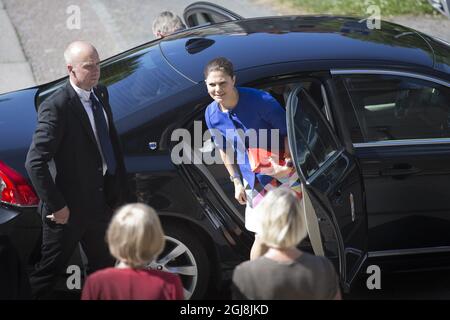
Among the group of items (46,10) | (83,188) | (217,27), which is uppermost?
(46,10)

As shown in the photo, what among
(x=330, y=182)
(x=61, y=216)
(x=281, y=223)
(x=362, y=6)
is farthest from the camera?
(x=362, y=6)

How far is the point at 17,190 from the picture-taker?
481 centimetres

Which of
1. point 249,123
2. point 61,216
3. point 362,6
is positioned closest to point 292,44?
point 249,123

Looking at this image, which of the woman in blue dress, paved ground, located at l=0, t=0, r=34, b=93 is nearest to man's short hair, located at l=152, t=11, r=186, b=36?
the woman in blue dress

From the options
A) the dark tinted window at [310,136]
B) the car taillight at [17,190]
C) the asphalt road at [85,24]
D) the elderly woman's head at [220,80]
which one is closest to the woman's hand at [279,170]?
the dark tinted window at [310,136]

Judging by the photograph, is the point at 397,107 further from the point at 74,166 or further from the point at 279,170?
the point at 74,166

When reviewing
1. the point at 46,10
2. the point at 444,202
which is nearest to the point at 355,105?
the point at 444,202

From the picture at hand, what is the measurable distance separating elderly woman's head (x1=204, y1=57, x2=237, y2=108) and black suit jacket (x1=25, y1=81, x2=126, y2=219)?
0.60 metres

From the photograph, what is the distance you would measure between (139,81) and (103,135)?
3.12ft

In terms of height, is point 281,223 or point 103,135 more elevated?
point 103,135

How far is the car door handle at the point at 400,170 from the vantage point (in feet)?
17.2

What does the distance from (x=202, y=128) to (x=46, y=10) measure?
755 cm
